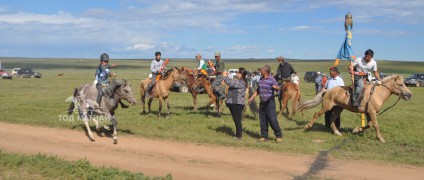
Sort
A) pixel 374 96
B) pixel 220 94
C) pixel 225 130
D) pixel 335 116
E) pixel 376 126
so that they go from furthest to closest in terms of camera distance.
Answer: pixel 220 94, pixel 225 130, pixel 335 116, pixel 374 96, pixel 376 126

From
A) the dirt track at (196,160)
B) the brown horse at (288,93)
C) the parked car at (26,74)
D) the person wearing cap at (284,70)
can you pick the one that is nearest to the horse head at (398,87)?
the dirt track at (196,160)

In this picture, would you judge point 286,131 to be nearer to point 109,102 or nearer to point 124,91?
point 124,91

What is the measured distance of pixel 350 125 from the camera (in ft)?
54.4

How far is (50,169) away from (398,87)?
9804 mm

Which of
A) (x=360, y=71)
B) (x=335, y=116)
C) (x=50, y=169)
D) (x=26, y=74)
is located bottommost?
(x=26, y=74)

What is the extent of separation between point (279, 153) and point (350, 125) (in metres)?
6.09

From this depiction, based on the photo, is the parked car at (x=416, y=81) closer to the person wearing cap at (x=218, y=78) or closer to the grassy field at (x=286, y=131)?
the grassy field at (x=286, y=131)

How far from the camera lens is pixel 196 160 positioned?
10.6 meters

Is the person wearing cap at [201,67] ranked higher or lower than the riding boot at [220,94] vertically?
higher

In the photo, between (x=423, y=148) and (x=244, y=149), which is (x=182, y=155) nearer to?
(x=244, y=149)

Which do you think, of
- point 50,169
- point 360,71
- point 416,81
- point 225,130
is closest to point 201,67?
point 225,130

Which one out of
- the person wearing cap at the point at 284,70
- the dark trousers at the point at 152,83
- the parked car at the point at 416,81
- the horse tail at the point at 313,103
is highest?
the person wearing cap at the point at 284,70

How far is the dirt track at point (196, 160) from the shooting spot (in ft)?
30.9

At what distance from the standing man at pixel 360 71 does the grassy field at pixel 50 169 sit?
7145mm
